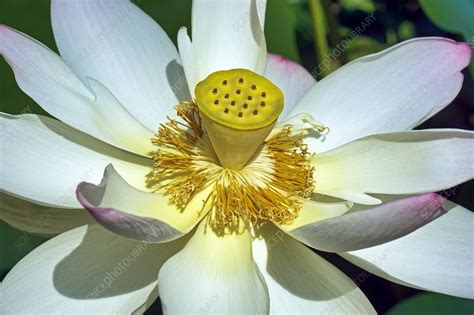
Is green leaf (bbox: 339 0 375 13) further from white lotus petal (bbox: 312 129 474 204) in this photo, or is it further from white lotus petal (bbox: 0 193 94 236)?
white lotus petal (bbox: 0 193 94 236)

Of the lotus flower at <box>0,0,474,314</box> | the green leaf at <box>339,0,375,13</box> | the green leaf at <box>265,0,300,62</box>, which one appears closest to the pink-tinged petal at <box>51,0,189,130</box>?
the lotus flower at <box>0,0,474,314</box>

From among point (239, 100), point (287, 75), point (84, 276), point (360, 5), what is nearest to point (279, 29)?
point (287, 75)

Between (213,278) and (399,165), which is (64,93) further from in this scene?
(399,165)

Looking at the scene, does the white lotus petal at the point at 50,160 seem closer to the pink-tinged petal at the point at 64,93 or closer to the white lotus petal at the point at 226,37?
the pink-tinged petal at the point at 64,93

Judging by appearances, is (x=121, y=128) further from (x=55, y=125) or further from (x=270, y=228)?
(x=270, y=228)

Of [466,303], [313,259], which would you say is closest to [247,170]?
[313,259]

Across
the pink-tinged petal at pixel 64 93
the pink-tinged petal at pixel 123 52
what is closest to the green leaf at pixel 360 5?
the pink-tinged petal at pixel 123 52
